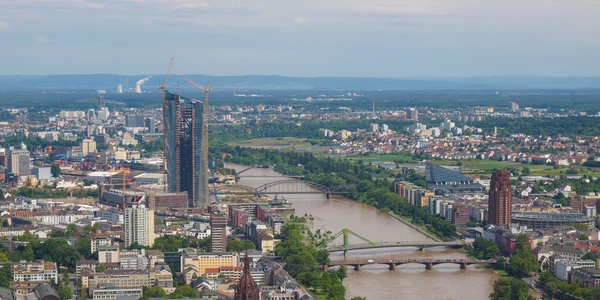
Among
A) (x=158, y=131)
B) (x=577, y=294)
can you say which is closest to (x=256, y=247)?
(x=577, y=294)

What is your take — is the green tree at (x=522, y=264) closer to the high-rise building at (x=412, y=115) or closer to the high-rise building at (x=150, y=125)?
the high-rise building at (x=150, y=125)

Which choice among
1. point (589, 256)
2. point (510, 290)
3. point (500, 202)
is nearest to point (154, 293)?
point (510, 290)

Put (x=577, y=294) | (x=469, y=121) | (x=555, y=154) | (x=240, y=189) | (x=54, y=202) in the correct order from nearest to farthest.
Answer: (x=577, y=294)
(x=54, y=202)
(x=240, y=189)
(x=555, y=154)
(x=469, y=121)

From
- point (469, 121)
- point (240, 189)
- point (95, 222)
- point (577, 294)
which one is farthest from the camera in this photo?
point (469, 121)

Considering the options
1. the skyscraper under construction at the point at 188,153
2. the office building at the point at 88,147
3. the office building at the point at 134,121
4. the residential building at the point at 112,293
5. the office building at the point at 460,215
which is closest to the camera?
the residential building at the point at 112,293

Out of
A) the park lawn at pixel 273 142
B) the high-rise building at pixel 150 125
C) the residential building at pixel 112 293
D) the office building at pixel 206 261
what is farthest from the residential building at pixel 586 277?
the high-rise building at pixel 150 125

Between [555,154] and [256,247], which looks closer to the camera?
[256,247]

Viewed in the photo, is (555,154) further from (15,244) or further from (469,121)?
(15,244)
